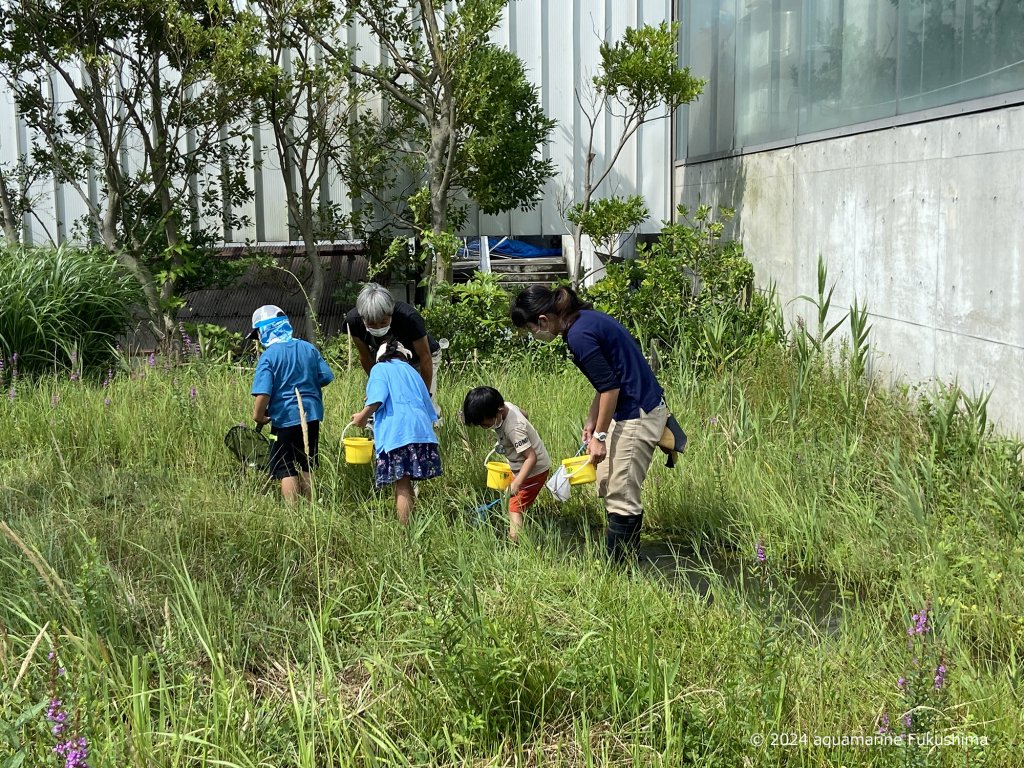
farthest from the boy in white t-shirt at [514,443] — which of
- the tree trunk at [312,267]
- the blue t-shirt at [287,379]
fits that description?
the tree trunk at [312,267]

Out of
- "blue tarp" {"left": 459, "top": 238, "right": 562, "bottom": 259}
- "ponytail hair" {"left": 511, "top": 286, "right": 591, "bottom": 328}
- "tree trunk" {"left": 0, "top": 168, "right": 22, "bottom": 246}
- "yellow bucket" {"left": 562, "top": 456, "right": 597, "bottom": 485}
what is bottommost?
"yellow bucket" {"left": 562, "top": 456, "right": 597, "bottom": 485}

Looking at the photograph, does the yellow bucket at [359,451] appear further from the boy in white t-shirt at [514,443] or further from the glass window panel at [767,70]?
the glass window panel at [767,70]

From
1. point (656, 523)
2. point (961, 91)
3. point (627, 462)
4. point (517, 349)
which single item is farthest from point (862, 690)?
point (517, 349)

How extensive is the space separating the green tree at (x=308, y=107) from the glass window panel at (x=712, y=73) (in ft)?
11.3

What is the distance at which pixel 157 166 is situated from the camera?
346 inches

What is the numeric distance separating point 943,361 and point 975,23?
6.11 feet

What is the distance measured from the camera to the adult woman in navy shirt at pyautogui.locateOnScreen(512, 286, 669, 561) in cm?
477

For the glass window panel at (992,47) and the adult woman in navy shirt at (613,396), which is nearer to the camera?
the adult woman in navy shirt at (613,396)

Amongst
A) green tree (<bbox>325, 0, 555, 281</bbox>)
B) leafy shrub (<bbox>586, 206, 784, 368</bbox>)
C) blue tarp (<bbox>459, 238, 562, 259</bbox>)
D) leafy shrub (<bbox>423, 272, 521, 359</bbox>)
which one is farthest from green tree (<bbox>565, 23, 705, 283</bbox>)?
blue tarp (<bbox>459, 238, 562, 259</bbox>)

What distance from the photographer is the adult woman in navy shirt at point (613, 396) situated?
4.77m

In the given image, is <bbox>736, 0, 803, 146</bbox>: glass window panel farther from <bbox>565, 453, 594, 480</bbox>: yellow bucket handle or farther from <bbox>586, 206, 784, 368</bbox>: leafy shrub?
<bbox>565, 453, 594, 480</bbox>: yellow bucket handle

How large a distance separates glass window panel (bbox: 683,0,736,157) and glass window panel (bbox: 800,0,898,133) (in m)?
1.73

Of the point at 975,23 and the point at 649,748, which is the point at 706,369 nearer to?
the point at 975,23

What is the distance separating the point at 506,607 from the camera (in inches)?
145
